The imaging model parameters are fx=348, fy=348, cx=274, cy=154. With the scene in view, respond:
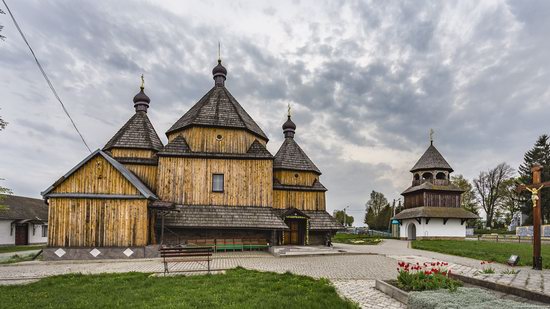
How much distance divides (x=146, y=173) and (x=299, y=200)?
1003 cm

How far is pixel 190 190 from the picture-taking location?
795 inches

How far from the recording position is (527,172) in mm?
50156

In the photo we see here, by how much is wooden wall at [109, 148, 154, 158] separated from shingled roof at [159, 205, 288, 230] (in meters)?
4.91

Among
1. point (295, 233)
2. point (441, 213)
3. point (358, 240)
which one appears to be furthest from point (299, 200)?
point (441, 213)

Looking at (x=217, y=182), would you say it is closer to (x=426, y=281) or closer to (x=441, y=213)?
(x=426, y=281)

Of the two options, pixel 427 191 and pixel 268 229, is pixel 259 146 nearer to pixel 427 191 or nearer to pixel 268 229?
pixel 268 229

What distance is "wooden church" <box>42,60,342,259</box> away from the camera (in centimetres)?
1622

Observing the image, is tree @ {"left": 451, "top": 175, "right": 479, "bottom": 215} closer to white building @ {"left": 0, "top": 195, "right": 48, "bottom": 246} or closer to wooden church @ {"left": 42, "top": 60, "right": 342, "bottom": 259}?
wooden church @ {"left": 42, "top": 60, "right": 342, "bottom": 259}

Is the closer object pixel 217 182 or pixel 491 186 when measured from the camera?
pixel 217 182

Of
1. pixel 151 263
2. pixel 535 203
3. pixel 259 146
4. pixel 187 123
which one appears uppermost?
pixel 187 123

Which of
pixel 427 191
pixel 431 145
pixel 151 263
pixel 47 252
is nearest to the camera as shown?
pixel 151 263

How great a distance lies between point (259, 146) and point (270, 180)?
229 centimetres

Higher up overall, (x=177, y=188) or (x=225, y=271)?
(x=177, y=188)

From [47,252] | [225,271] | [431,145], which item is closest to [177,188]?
[47,252]
